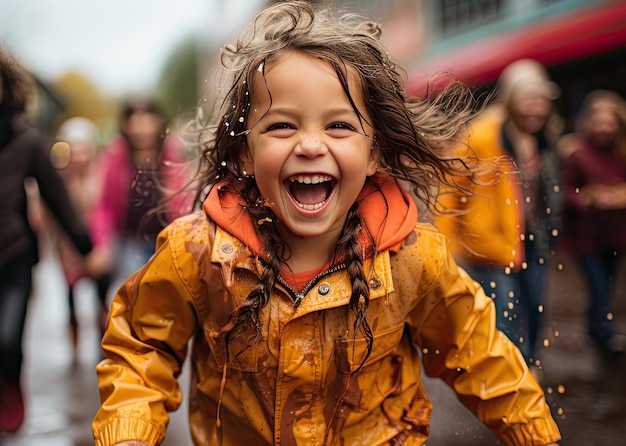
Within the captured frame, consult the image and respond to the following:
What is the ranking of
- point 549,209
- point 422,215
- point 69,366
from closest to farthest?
1. point 422,215
2. point 549,209
3. point 69,366

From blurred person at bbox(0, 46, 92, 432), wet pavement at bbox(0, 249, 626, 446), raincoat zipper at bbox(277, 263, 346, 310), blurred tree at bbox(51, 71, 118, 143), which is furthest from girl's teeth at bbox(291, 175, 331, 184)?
blurred tree at bbox(51, 71, 118, 143)

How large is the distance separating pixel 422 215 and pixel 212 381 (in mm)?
868

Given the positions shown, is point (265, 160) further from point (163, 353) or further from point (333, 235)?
point (163, 353)

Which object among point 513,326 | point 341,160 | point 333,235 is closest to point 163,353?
point 333,235

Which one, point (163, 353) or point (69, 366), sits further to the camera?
point (69, 366)

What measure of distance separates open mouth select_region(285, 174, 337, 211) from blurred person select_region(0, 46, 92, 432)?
2.58 meters

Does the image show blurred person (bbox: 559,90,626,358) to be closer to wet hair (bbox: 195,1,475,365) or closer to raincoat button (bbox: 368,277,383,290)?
wet hair (bbox: 195,1,475,365)

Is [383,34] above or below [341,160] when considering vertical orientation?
above

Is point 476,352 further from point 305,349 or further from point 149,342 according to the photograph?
point 149,342

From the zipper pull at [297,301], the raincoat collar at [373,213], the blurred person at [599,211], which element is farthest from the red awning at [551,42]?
the zipper pull at [297,301]

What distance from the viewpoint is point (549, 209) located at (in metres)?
4.39

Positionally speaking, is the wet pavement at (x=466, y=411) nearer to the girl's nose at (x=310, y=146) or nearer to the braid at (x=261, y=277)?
the braid at (x=261, y=277)

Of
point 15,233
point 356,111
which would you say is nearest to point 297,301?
point 356,111

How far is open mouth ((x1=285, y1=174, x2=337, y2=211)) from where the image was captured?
2115 millimetres
